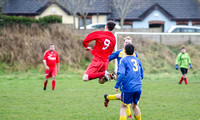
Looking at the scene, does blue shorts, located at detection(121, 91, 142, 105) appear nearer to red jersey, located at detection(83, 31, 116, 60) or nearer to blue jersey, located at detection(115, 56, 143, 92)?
blue jersey, located at detection(115, 56, 143, 92)

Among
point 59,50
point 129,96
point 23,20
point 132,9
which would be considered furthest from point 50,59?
point 132,9

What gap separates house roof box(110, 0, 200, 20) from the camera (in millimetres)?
33094

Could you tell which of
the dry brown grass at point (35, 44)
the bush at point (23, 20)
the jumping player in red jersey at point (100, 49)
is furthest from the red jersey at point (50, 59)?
the bush at point (23, 20)

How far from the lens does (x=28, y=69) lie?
2077 centimetres

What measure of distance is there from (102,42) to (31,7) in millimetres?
27332

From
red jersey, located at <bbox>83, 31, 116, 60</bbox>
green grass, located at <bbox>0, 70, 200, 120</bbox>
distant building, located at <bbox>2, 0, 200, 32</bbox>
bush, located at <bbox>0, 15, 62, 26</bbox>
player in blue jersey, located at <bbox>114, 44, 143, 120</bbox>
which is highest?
distant building, located at <bbox>2, 0, 200, 32</bbox>

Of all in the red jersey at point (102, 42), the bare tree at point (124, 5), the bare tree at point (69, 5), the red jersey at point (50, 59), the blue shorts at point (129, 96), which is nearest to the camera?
the blue shorts at point (129, 96)

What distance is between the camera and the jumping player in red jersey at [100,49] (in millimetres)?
7965

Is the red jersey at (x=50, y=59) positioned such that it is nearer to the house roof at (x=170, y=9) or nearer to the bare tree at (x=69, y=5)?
the bare tree at (x=69, y=5)

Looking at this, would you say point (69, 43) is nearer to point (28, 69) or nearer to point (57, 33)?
point (57, 33)

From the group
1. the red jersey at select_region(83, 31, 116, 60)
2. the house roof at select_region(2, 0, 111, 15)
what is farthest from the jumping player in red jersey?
the house roof at select_region(2, 0, 111, 15)

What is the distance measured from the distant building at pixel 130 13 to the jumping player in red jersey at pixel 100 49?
24.4 m

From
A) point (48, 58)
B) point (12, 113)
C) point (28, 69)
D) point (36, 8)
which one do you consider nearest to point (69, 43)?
point (28, 69)

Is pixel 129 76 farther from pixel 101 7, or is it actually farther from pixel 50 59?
pixel 101 7
